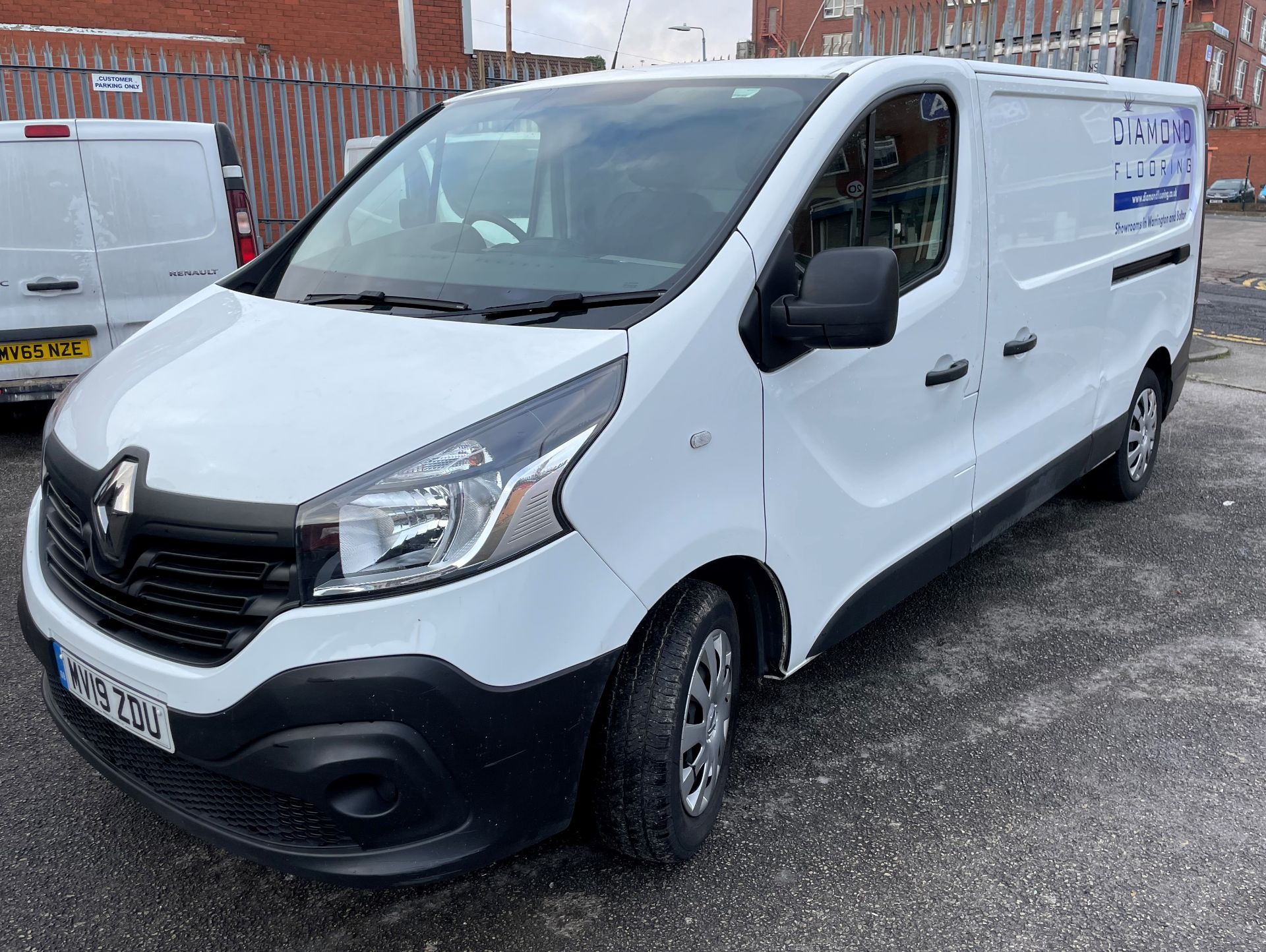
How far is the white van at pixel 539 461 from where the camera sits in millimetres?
1932

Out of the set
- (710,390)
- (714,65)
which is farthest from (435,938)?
(714,65)

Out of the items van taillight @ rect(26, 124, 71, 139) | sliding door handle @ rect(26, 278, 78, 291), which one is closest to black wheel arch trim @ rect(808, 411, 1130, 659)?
sliding door handle @ rect(26, 278, 78, 291)

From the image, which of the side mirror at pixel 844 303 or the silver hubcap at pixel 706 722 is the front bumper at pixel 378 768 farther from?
the side mirror at pixel 844 303

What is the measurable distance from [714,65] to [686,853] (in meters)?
2.26

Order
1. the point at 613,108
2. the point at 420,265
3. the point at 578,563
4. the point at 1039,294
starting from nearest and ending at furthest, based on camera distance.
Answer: the point at 578,563
the point at 420,265
the point at 613,108
the point at 1039,294

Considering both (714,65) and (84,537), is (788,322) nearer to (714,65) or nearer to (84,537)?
(714,65)

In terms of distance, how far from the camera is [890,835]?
Answer: 2660 millimetres

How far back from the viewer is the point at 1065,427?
161 inches

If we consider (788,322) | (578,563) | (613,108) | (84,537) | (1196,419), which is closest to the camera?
(578,563)

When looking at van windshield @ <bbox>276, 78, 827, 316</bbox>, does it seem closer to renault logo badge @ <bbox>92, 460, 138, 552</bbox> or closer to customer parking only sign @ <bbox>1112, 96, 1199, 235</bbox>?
renault logo badge @ <bbox>92, 460, 138, 552</bbox>

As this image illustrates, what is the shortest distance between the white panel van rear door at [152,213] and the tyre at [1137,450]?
16.6 ft

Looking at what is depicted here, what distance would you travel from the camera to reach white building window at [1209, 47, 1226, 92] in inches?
1899

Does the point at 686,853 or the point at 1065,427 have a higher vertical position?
the point at 1065,427

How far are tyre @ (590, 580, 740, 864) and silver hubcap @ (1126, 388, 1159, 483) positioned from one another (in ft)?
10.9
